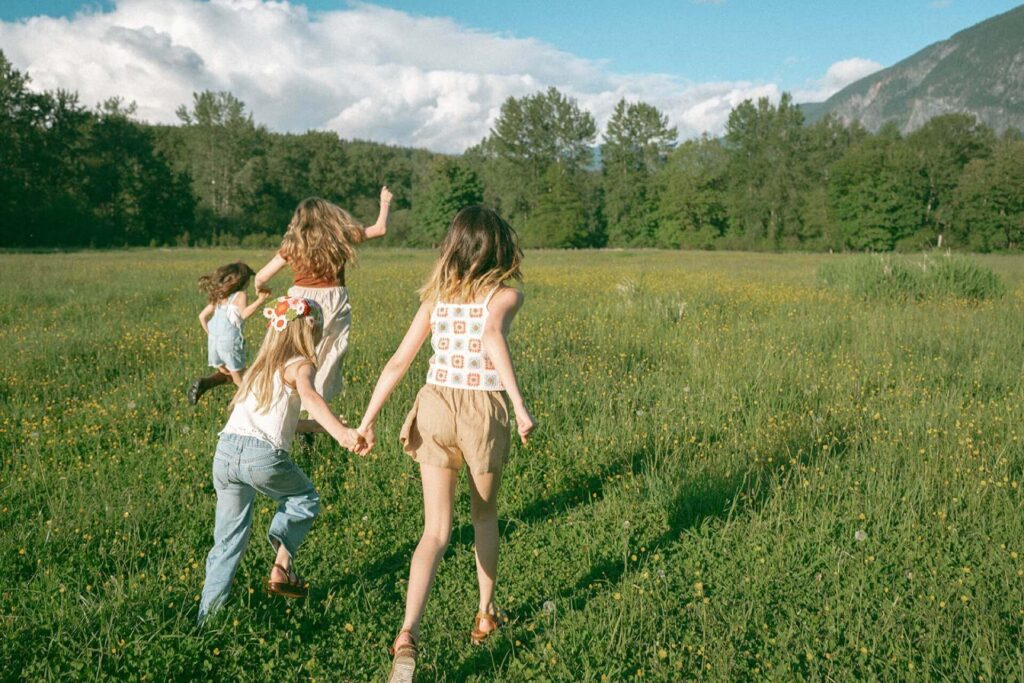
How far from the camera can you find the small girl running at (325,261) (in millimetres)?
4984

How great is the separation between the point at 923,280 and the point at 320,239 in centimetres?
1285

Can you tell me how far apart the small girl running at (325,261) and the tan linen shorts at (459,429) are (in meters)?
2.21

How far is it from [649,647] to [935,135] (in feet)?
229

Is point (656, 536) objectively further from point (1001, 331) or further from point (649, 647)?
point (1001, 331)

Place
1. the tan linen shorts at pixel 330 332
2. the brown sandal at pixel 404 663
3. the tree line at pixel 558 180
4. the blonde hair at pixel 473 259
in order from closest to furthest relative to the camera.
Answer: the brown sandal at pixel 404 663, the blonde hair at pixel 473 259, the tan linen shorts at pixel 330 332, the tree line at pixel 558 180

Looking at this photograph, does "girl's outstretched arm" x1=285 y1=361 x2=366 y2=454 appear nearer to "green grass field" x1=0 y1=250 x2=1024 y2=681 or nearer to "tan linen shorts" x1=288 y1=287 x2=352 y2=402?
"green grass field" x1=0 y1=250 x2=1024 y2=681

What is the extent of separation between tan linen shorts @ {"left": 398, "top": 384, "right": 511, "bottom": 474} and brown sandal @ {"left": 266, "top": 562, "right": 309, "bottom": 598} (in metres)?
1.12

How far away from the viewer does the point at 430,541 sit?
10.2 feet

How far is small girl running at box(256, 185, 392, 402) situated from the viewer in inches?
196

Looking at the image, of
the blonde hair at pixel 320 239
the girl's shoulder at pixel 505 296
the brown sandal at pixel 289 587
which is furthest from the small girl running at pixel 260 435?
the blonde hair at pixel 320 239

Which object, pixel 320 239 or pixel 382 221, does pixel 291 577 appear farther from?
pixel 382 221

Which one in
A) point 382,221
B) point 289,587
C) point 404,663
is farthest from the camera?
point 382,221

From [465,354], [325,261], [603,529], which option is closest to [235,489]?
[465,354]

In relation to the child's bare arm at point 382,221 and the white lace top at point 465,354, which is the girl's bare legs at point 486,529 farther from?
the child's bare arm at point 382,221
